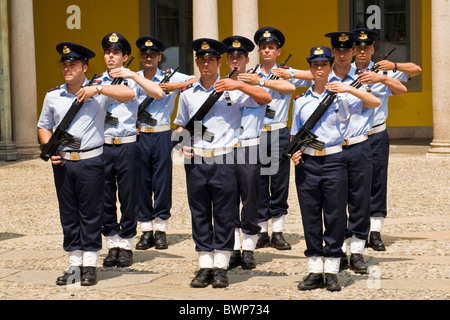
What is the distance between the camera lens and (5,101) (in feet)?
62.2

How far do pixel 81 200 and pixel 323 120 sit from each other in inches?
80.2

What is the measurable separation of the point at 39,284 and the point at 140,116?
233 centimetres

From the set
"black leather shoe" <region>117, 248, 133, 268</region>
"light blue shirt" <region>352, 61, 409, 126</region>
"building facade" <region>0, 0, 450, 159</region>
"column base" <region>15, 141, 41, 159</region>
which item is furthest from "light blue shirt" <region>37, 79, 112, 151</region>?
"column base" <region>15, 141, 41, 159</region>

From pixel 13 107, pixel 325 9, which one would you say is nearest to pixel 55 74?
pixel 13 107

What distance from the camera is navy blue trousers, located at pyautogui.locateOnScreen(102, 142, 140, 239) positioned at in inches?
342

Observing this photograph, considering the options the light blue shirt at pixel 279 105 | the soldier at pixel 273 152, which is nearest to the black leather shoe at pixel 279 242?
the soldier at pixel 273 152

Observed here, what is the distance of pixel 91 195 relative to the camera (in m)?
7.68

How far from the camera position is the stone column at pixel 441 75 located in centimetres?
1797

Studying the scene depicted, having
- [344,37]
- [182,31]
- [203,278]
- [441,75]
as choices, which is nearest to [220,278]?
[203,278]

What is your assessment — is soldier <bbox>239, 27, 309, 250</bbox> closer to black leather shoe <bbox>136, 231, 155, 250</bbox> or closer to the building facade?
black leather shoe <bbox>136, 231, 155, 250</bbox>

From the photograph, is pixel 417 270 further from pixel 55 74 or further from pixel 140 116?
pixel 55 74

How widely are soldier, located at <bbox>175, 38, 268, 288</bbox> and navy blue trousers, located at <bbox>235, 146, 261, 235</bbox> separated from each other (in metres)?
0.55

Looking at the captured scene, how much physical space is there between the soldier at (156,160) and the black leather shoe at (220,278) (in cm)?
191

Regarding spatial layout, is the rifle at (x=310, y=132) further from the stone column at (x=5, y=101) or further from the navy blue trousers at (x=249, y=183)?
the stone column at (x=5, y=101)
